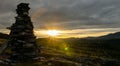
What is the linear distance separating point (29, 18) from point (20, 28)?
5209mm

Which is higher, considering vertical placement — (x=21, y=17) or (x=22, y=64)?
(x=21, y=17)

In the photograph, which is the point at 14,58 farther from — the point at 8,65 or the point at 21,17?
the point at 21,17

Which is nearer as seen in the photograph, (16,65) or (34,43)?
(16,65)

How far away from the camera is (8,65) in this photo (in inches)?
3275

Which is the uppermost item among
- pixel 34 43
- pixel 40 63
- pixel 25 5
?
pixel 25 5

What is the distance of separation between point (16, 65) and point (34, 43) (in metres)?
11.8

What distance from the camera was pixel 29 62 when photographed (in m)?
86.4

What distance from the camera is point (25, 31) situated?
8600 cm

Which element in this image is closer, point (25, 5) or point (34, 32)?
point (25, 5)

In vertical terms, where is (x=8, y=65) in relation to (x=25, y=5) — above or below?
below

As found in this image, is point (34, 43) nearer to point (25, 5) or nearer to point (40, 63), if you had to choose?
point (40, 63)

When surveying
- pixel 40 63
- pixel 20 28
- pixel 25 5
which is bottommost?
pixel 40 63

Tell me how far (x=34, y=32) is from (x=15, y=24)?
8.89 meters

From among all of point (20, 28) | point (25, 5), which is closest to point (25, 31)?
point (20, 28)
